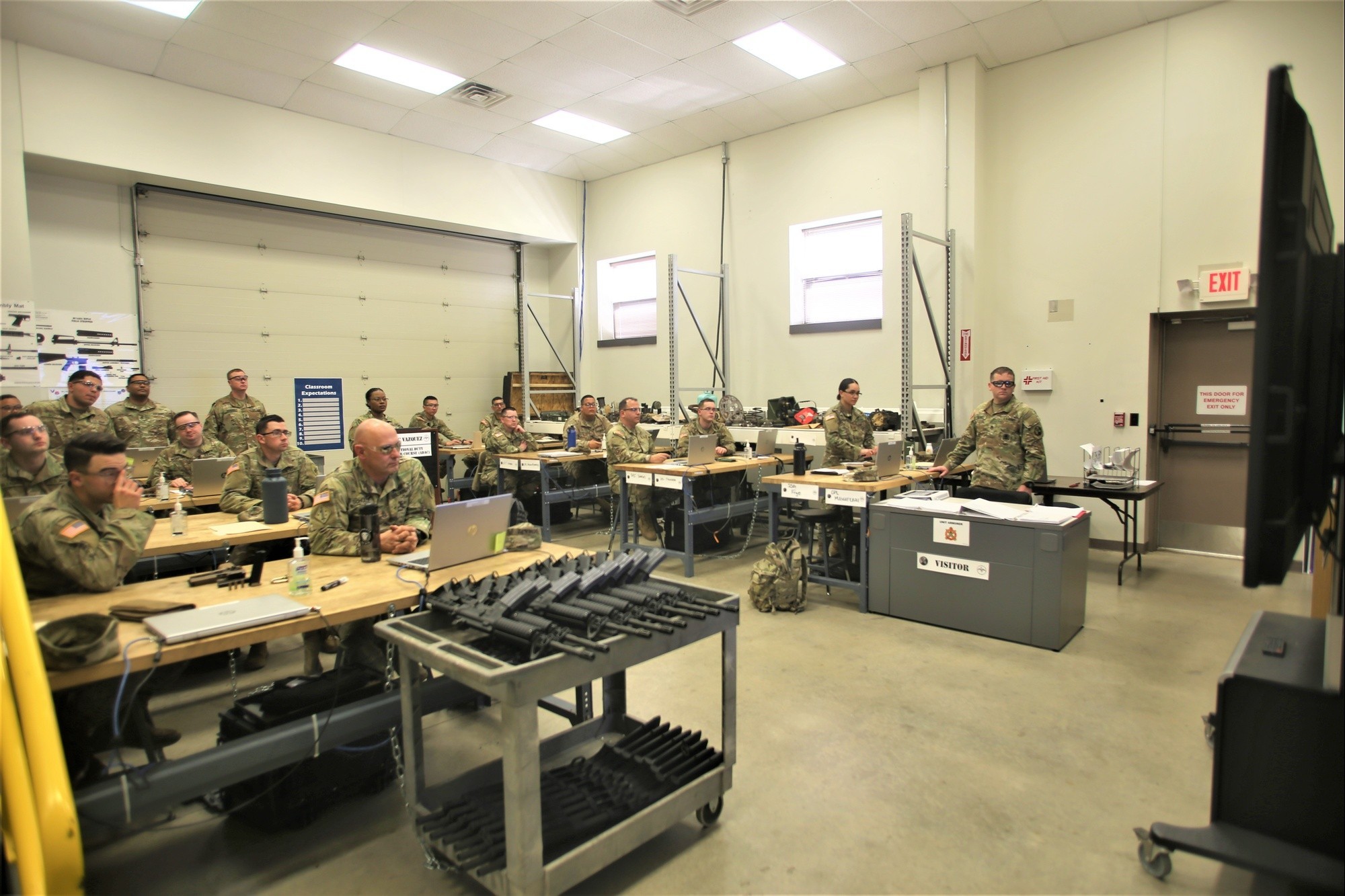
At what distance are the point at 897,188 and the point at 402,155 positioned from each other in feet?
18.0

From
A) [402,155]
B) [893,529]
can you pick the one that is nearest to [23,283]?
[402,155]

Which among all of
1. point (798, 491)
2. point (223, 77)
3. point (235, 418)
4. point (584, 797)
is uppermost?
point (223, 77)

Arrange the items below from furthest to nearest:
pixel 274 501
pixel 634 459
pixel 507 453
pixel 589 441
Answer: pixel 589 441
pixel 507 453
pixel 634 459
pixel 274 501

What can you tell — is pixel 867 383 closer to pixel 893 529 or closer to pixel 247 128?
pixel 893 529

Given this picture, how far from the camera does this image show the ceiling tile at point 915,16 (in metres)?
5.36

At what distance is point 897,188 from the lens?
6.93 meters

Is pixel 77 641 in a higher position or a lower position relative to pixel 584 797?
higher

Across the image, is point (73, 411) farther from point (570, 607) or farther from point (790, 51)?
point (790, 51)

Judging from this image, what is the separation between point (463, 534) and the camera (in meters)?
2.49

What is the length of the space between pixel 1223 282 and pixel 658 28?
15.6 feet

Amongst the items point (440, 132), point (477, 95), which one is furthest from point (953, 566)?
point (440, 132)

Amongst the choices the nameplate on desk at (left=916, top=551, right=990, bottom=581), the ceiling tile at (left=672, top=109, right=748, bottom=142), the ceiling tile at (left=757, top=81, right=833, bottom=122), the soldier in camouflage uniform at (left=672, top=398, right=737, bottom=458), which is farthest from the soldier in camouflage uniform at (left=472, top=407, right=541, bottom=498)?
the nameplate on desk at (left=916, top=551, right=990, bottom=581)

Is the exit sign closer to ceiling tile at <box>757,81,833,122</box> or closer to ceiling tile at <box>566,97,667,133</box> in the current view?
ceiling tile at <box>757,81,833,122</box>

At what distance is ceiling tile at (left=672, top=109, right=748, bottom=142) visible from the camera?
25.0 feet
